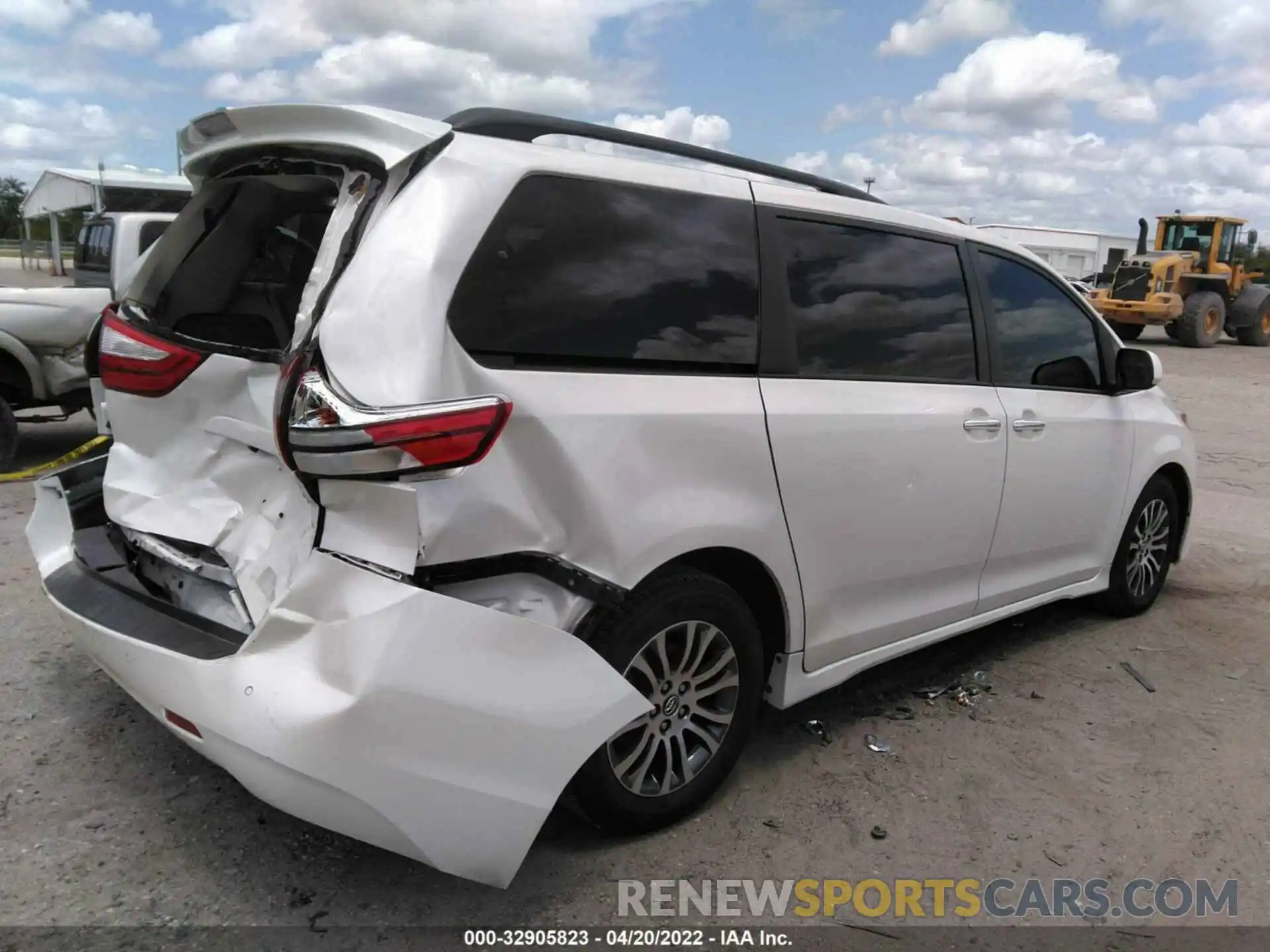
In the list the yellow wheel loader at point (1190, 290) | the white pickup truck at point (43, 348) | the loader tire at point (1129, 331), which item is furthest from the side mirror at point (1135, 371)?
the loader tire at point (1129, 331)

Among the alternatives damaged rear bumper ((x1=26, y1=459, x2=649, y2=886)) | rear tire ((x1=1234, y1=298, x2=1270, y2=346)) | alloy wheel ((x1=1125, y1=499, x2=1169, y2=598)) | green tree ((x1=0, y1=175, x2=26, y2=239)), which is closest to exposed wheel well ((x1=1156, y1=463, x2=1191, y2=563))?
→ alloy wheel ((x1=1125, y1=499, x2=1169, y2=598))

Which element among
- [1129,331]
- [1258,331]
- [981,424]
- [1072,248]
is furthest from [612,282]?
[1072,248]

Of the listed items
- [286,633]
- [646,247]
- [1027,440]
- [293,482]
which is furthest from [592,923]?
[1027,440]

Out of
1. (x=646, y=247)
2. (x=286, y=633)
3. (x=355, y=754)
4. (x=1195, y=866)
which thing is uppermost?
(x=646, y=247)

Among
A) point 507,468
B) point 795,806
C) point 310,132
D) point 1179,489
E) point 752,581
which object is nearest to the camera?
point 507,468

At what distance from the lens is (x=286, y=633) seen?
224 centimetres

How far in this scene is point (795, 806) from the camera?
3152 millimetres

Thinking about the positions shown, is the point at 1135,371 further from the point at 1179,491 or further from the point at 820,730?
the point at 820,730

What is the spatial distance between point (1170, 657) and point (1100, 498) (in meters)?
0.84

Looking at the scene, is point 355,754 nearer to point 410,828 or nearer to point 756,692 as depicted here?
point 410,828

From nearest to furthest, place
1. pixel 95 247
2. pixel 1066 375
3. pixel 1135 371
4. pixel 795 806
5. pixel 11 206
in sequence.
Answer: pixel 795 806 → pixel 1066 375 → pixel 1135 371 → pixel 95 247 → pixel 11 206

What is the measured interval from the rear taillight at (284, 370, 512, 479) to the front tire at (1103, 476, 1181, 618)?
3795 millimetres

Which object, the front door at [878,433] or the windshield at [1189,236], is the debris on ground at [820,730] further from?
the windshield at [1189,236]

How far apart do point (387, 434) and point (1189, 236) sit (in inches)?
1004
